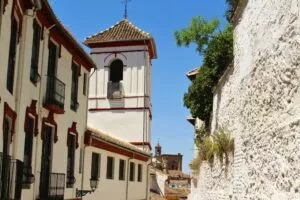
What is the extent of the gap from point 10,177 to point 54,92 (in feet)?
16.1

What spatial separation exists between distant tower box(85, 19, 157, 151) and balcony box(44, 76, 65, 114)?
51.4 ft

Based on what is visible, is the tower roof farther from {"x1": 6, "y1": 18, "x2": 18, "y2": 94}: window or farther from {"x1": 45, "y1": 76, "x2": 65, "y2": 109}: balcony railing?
{"x1": 6, "y1": 18, "x2": 18, "y2": 94}: window

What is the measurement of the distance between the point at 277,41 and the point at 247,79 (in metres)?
2.56

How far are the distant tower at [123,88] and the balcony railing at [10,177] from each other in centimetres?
2010

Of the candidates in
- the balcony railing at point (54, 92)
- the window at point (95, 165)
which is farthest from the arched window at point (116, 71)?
the balcony railing at point (54, 92)

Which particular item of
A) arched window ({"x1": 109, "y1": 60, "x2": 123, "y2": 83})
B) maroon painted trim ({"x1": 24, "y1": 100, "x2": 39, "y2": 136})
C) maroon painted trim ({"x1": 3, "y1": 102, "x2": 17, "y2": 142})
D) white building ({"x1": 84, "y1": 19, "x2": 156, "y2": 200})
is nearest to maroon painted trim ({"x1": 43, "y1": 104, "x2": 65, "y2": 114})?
maroon painted trim ({"x1": 24, "y1": 100, "x2": 39, "y2": 136})

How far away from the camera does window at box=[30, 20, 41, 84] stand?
13.1 meters

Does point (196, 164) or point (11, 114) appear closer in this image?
point (11, 114)

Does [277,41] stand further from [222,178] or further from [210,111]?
[210,111]

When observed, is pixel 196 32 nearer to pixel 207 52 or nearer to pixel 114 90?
pixel 207 52

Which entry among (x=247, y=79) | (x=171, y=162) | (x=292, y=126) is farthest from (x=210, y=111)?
(x=171, y=162)

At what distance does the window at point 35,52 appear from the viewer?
13086 mm

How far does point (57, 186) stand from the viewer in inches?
600

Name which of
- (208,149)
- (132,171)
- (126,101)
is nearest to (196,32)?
(208,149)
